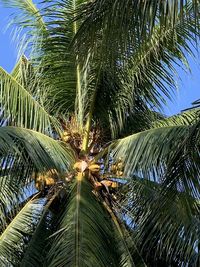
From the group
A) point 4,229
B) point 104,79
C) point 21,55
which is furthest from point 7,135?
point 21,55

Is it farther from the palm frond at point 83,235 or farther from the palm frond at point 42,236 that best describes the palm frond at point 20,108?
the palm frond at point 83,235

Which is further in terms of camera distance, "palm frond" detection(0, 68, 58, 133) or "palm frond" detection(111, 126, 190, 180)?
"palm frond" detection(0, 68, 58, 133)

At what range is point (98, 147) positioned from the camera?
1008cm

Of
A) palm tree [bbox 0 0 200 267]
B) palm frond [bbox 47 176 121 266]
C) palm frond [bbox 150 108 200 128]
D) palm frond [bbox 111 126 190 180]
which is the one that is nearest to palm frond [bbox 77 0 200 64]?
palm tree [bbox 0 0 200 267]

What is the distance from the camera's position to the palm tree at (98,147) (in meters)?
6.48

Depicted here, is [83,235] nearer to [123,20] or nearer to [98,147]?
[98,147]

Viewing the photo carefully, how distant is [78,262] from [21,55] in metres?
4.20

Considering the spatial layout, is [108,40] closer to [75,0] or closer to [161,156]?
[161,156]

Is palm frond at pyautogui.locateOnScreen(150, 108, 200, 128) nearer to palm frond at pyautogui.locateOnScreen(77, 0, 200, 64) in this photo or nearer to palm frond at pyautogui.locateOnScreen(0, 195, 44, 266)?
palm frond at pyautogui.locateOnScreen(0, 195, 44, 266)

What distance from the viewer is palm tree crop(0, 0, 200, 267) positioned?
6480 mm

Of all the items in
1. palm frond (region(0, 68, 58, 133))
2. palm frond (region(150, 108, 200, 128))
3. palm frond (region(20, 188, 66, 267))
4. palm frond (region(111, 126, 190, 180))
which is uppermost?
palm frond (region(0, 68, 58, 133))

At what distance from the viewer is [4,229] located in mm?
Result: 9195

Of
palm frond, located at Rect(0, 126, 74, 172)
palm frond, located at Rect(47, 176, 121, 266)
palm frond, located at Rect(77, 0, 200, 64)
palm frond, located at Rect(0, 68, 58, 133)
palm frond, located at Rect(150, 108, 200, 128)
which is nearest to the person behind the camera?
palm frond, located at Rect(77, 0, 200, 64)

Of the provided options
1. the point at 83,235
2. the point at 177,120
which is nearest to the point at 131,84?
the point at 177,120
